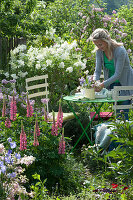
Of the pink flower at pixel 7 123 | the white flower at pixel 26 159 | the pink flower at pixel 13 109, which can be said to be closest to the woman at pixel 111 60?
the pink flower at pixel 13 109

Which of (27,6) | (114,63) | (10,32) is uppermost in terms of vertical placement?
(27,6)

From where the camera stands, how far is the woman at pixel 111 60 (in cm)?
441

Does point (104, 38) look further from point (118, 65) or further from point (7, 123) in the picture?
point (7, 123)

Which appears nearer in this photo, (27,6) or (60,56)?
(60,56)

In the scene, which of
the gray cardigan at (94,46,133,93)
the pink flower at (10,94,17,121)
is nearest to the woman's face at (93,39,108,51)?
the gray cardigan at (94,46,133,93)

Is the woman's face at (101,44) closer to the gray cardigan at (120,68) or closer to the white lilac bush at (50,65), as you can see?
the gray cardigan at (120,68)

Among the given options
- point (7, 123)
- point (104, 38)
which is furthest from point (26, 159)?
point (104, 38)

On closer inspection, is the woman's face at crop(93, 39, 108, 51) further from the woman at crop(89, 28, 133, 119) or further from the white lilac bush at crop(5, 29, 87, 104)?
the white lilac bush at crop(5, 29, 87, 104)

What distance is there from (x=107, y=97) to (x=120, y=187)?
154 cm

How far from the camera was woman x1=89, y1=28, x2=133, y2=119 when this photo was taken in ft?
14.5

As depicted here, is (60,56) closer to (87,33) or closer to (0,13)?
(0,13)

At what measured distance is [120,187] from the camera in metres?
3.16

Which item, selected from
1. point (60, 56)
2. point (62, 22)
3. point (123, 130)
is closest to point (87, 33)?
point (62, 22)

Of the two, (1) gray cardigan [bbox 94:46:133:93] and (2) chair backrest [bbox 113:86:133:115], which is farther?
(1) gray cardigan [bbox 94:46:133:93]
